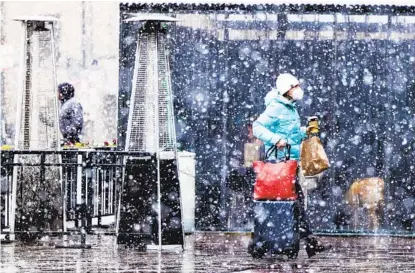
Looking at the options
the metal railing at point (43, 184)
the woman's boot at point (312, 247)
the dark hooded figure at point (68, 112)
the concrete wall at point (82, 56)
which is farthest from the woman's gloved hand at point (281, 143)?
the concrete wall at point (82, 56)

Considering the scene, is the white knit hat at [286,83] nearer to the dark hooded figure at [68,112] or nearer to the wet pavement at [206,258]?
the wet pavement at [206,258]

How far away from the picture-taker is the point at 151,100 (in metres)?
14.3

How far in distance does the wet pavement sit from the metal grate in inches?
50.0

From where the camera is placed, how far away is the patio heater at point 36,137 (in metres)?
15.3

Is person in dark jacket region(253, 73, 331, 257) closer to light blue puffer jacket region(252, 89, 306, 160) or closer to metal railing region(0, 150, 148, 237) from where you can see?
light blue puffer jacket region(252, 89, 306, 160)

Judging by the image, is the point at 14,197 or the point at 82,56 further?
the point at 82,56

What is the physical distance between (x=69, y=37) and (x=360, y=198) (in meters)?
13.3

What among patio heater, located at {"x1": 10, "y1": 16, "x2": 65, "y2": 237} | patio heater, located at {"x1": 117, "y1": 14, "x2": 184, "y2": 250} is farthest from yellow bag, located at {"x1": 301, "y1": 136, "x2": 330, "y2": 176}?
patio heater, located at {"x1": 10, "y1": 16, "x2": 65, "y2": 237}

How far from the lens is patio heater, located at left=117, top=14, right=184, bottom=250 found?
14.2m

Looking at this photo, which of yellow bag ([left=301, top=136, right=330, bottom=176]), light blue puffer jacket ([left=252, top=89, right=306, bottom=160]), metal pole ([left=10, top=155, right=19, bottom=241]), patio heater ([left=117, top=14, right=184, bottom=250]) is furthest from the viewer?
metal pole ([left=10, top=155, right=19, bottom=241])

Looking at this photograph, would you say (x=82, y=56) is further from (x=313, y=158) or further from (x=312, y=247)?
(x=312, y=247)

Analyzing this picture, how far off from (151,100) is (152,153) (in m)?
0.61

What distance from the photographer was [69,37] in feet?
92.5

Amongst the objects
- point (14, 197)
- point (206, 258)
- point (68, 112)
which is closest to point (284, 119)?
point (206, 258)
